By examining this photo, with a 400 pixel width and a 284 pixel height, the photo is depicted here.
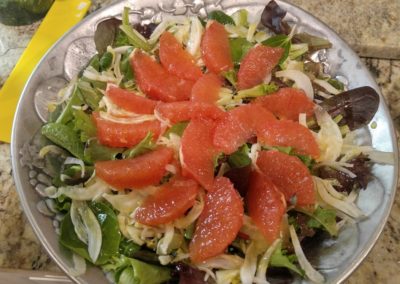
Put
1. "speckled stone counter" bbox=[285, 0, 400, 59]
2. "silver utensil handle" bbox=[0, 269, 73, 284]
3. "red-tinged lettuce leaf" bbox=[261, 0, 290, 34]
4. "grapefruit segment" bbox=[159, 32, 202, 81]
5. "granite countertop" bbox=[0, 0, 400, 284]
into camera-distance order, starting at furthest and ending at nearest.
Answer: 1. "speckled stone counter" bbox=[285, 0, 400, 59]
2. "red-tinged lettuce leaf" bbox=[261, 0, 290, 34]
3. "grapefruit segment" bbox=[159, 32, 202, 81]
4. "granite countertop" bbox=[0, 0, 400, 284]
5. "silver utensil handle" bbox=[0, 269, 73, 284]

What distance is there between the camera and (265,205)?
119 centimetres

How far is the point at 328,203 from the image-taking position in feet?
4.27

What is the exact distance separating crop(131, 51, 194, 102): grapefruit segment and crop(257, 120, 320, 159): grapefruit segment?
301 millimetres

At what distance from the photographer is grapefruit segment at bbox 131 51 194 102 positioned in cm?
146

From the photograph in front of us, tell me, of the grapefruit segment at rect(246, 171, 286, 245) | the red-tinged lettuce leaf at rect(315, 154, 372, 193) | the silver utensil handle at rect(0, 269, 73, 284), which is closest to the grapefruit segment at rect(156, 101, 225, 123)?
the grapefruit segment at rect(246, 171, 286, 245)

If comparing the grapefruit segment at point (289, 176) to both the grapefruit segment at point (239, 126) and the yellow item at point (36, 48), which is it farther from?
the yellow item at point (36, 48)

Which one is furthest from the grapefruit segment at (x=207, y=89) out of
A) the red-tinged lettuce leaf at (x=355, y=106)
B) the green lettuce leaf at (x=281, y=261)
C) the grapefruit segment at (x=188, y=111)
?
the green lettuce leaf at (x=281, y=261)

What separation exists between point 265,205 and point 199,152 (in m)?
0.24

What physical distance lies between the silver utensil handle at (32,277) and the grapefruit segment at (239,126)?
598mm

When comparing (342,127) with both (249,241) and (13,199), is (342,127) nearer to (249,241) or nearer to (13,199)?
(249,241)

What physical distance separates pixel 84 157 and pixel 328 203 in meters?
0.74

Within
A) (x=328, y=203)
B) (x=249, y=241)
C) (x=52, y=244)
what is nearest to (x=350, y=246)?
(x=328, y=203)

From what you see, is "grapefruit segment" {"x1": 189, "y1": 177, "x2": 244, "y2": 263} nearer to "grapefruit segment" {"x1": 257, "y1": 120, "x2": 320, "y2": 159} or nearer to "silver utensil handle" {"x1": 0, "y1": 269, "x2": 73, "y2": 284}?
"grapefruit segment" {"x1": 257, "y1": 120, "x2": 320, "y2": 159}

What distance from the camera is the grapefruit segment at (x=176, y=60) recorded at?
1510 mm
